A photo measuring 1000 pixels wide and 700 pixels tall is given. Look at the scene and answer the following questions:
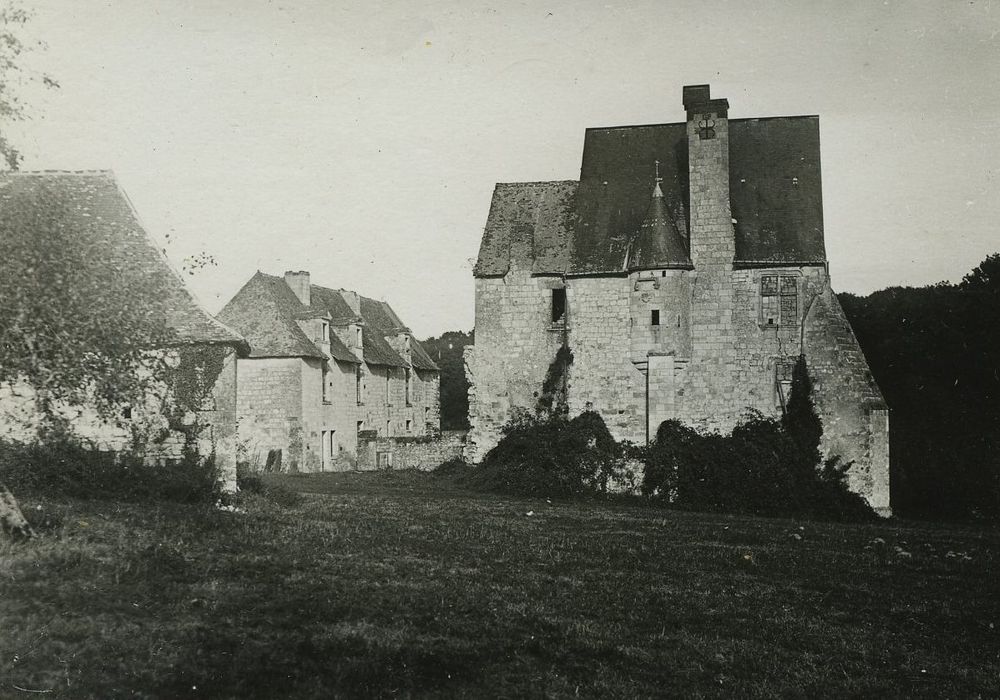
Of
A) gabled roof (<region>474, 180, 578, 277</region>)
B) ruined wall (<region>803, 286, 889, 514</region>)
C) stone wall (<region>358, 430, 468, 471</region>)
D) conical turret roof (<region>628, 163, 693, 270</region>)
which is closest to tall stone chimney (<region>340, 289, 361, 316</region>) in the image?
stone wall (<region>358, 430, 468, 471</region>)

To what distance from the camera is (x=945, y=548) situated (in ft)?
49.2

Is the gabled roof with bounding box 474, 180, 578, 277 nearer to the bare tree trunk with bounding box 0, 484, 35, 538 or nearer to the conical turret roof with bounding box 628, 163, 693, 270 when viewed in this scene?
the conical turret roof with bounding box 628, 163, 693, 270

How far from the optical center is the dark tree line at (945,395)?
85.8 feet

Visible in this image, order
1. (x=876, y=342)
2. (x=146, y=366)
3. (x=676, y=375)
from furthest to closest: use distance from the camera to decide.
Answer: (x=876, y=342)
(x=676, y=375)
(x=146, y=366)

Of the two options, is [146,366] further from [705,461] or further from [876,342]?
[876,342]

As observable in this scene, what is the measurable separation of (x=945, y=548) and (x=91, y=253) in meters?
15.7

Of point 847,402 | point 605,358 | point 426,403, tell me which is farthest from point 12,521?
point 426,403

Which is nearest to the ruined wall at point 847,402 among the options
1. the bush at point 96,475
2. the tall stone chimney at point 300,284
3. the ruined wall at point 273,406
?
the bush at point 96,475

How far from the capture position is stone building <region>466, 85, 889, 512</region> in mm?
23766

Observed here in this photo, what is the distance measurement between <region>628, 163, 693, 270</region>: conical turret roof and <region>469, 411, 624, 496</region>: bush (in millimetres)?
4940

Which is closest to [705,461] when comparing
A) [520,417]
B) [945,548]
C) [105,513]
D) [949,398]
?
[520,417]

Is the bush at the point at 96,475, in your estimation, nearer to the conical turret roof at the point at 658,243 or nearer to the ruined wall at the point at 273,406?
the conical turret roof at the point at 658,243

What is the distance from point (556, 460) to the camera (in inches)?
941

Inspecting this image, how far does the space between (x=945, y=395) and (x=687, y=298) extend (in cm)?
1324
